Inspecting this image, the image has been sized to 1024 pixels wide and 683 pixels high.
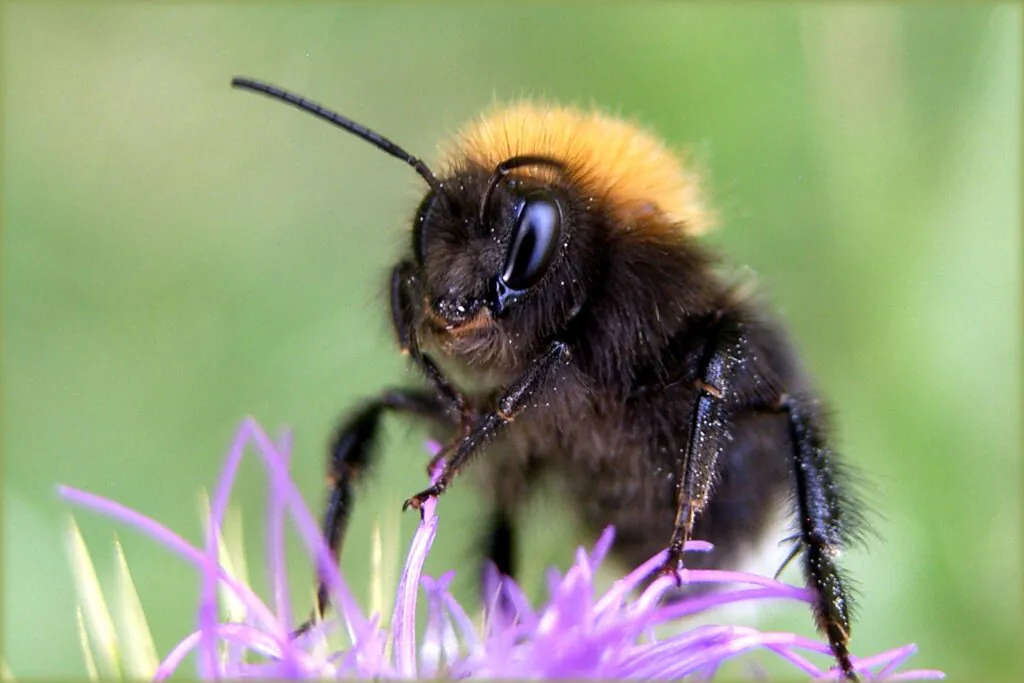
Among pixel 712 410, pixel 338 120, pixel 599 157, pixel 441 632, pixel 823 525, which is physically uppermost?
pixel 599 157

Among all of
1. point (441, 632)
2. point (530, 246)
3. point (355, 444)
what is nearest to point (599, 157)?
point (530, 246)

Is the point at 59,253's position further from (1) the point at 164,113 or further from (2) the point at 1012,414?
(2) the point at 1012,414

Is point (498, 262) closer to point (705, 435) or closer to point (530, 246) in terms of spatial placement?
point (530, 246)

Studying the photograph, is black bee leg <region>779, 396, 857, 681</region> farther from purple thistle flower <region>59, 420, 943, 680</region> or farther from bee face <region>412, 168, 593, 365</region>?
bee face <region>412, 168, 593, 365</region>

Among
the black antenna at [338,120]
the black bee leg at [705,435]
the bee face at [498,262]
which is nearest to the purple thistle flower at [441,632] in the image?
the black bee leg at [705,435]

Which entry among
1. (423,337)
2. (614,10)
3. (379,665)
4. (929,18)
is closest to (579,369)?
(423,337)
